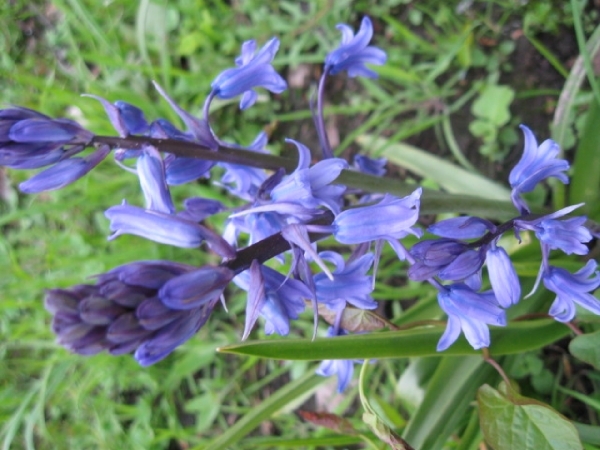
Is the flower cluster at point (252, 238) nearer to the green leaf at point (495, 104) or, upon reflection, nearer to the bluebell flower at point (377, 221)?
the bluebell flower at point (377, 221)

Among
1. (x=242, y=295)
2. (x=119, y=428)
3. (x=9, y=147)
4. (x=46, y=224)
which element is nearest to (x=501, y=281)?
(x=9, y=147)

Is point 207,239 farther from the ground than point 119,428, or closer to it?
farther from the ground

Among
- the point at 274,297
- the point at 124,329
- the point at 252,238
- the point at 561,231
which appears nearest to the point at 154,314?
the point at 124,329


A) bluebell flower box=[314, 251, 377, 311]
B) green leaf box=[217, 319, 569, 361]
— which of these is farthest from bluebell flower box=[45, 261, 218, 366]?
bluebell flower box=[314, 251, 377, 311]

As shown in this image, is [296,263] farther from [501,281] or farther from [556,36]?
[556,36]

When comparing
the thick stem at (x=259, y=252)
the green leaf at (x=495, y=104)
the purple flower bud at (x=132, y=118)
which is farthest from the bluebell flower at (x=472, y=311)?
the green leaf at (x=495, y=104)

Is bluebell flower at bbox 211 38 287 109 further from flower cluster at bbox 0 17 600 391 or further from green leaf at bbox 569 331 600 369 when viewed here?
green leaf at bbox 569 331 600 369

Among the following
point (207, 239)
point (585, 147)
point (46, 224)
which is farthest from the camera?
point (46, 224)
